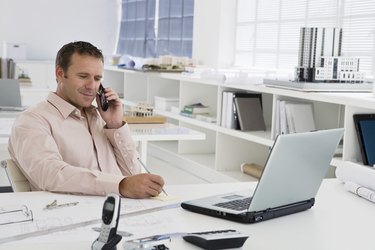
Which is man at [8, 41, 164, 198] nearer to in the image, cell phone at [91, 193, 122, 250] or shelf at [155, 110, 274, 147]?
cell phone at [91, 193, 122, 250]

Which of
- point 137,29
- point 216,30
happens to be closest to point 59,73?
point 216,30

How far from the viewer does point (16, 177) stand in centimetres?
238

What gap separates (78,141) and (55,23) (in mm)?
6586

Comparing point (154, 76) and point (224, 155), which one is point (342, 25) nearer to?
point (224, 155)

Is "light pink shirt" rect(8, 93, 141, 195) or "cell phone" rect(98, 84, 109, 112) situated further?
"cell phone" rect(98, 84, 109, 112)

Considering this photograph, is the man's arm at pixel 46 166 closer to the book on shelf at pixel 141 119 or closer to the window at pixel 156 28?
the book on shelf at pixel 141 119

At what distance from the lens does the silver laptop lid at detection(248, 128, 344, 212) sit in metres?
1.83

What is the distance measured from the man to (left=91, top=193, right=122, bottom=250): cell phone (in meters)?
0.52

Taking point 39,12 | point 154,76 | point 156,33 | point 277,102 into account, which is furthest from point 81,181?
point 39,12

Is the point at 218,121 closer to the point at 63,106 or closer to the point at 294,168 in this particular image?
the point at 63,106

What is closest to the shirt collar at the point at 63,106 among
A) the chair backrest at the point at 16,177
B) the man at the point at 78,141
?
the man at the point at 78,141

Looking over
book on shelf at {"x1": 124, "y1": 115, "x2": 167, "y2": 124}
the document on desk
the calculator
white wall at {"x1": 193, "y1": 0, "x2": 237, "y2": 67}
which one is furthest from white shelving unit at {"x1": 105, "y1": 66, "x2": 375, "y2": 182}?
the calculator

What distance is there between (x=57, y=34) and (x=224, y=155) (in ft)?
14.2

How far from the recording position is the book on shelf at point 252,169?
4.93 metres
